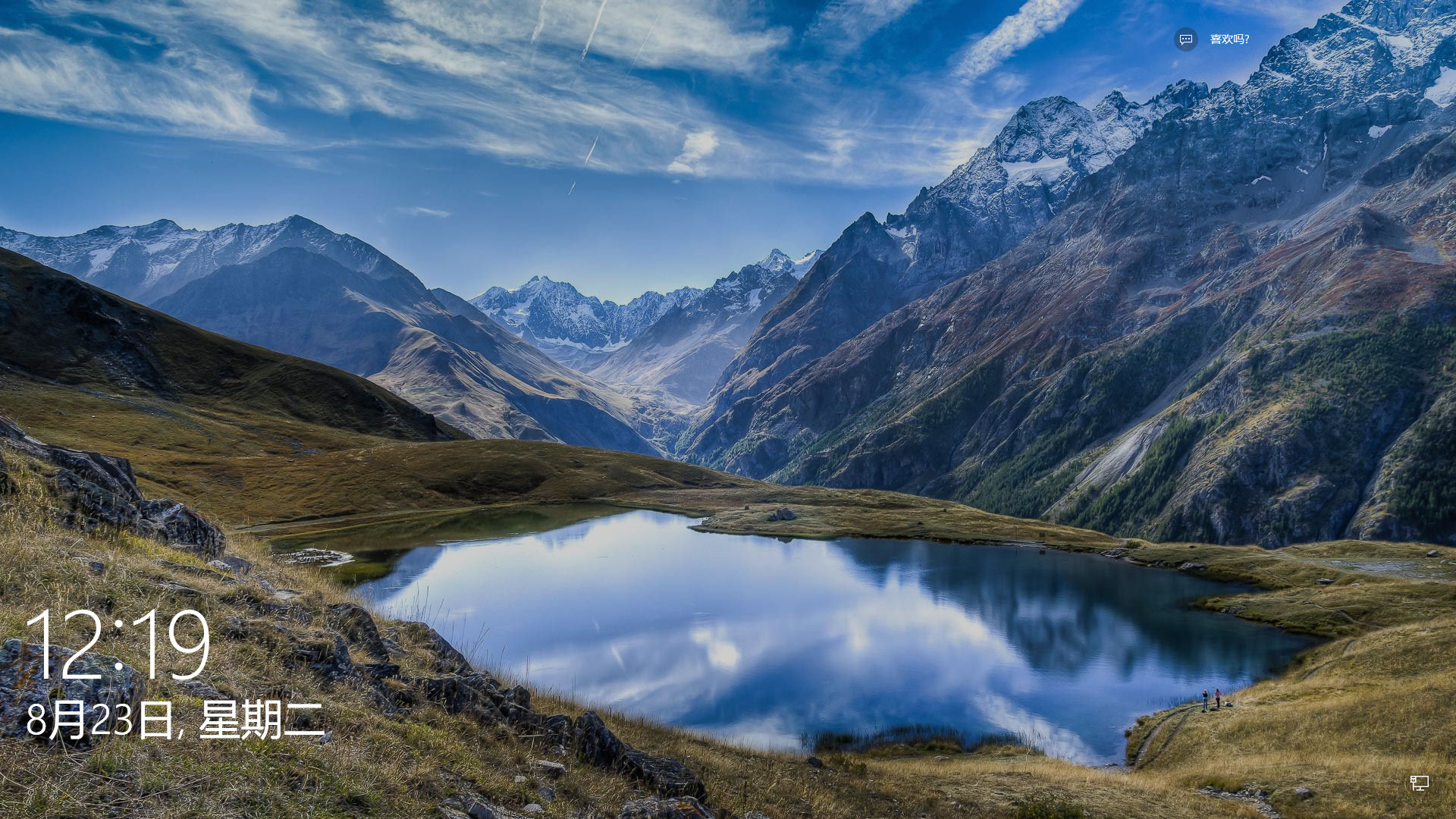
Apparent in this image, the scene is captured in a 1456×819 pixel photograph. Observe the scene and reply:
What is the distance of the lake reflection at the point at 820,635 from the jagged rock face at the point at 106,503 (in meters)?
15.1

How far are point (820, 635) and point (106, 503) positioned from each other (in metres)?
64.3

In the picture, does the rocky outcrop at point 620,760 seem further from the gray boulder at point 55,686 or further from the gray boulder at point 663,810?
the gray boulder at point 55,686

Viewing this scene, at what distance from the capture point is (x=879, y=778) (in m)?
30.3

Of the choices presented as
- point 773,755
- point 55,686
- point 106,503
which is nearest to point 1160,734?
point 773,755

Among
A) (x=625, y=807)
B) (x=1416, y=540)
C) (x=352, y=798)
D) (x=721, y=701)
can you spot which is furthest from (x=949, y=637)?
(x=1416, y=540)

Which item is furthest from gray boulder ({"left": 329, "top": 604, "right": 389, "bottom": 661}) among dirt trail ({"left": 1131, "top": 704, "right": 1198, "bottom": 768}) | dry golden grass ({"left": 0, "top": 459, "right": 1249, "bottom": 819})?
dirt trail ({"left": 1131, "top": 704, "right": 1198, "bottom": 768})

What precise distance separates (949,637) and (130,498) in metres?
73.4

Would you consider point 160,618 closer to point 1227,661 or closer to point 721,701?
point 721,701

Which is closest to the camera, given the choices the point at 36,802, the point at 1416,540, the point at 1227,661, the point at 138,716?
the point at 36,802

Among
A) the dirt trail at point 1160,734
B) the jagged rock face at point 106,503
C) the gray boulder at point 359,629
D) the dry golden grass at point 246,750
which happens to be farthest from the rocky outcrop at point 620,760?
the dirt trail at point 1160,734

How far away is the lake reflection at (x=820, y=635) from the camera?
5172 cm

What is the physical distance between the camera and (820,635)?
72.2 meters

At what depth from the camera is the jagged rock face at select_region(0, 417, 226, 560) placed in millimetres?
17109

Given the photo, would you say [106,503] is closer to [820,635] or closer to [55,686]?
[55,686]
